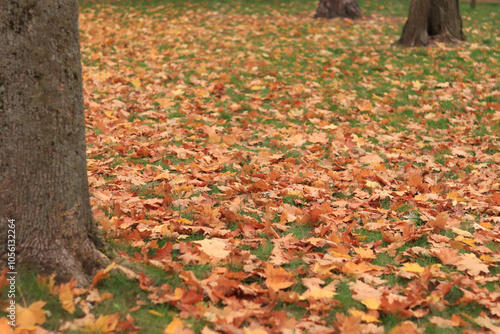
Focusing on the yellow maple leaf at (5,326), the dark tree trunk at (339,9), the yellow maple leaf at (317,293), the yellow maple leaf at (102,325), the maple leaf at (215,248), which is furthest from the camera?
the dark tree trunk at (339,9)

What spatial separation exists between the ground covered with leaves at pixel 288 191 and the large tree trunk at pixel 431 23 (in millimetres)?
497

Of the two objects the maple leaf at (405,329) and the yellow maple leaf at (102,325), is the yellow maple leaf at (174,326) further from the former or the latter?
the maple leaf at (405,329)

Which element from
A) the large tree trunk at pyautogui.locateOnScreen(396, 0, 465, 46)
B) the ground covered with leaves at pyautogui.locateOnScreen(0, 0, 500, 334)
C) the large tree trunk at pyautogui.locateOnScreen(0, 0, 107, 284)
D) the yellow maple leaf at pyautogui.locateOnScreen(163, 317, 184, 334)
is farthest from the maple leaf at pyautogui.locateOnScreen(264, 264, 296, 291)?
the large tree trunk at pyautogui.locateOnScreen(396, 0, 465, 46)

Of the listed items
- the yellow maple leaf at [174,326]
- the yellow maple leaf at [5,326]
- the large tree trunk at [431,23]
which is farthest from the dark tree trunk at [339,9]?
the yellow maple leaf at [5,326]

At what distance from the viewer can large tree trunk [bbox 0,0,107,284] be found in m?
2.35

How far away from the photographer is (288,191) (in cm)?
411

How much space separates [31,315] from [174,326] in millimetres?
678

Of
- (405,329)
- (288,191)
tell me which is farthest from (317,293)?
(288,191)

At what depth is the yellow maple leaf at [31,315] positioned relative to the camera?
221 centimetres

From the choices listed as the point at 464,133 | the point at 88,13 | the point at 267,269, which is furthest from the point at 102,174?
the point at 88,13

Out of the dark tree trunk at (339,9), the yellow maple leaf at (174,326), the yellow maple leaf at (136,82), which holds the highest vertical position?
the dark tree trunk at (339,9)

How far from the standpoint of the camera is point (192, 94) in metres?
7.23

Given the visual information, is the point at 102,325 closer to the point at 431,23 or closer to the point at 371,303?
the point at 371,303

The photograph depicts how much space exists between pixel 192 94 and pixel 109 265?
485 centimetres
